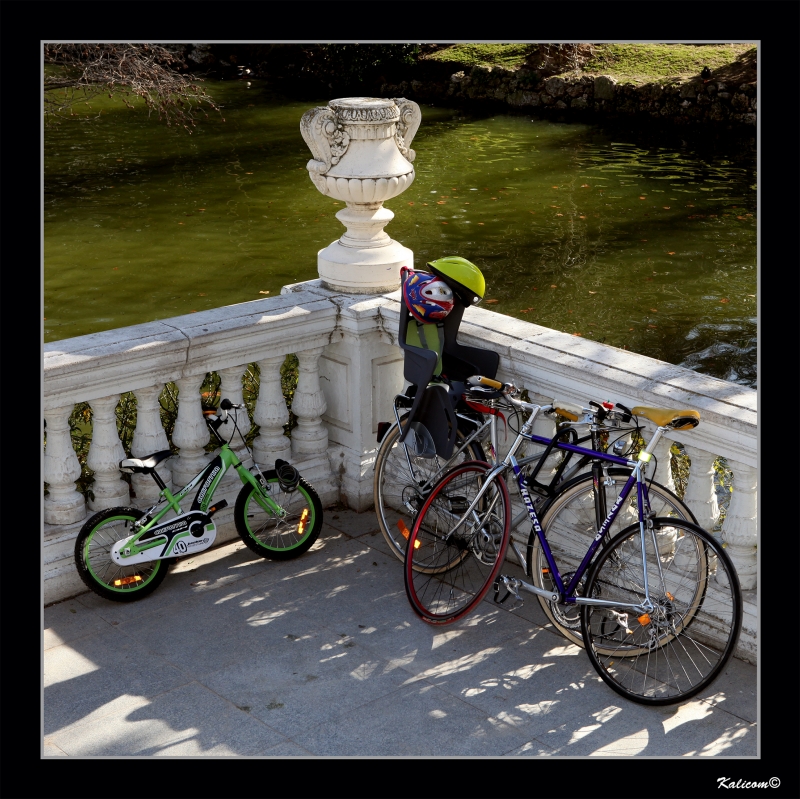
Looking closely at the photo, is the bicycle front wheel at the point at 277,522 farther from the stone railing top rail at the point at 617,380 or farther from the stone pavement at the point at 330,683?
the stone railing top rail at the point at 617,380

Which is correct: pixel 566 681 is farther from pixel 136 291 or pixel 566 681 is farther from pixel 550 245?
pixel 550 245

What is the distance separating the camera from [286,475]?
17.3 ft

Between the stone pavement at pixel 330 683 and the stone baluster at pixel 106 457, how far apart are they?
0.47 metres

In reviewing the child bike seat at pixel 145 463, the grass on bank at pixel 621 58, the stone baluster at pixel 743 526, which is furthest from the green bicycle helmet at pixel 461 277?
the grass on bank at pixel 621 58

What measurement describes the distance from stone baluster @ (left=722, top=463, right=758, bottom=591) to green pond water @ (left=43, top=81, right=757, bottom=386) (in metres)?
6.16

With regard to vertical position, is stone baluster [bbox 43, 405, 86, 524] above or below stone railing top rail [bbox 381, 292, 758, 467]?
below

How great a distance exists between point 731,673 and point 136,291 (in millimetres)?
10532

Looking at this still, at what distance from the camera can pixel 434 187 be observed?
18.5 m

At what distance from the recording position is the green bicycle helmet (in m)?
4.91

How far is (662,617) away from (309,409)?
2.28 m

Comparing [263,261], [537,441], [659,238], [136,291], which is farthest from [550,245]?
[537,441]

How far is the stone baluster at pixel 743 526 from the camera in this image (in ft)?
14.1

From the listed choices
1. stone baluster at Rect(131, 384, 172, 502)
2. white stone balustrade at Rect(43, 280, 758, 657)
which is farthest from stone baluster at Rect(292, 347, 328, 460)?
stone baluster at Rect(131, 384, 172, 502)

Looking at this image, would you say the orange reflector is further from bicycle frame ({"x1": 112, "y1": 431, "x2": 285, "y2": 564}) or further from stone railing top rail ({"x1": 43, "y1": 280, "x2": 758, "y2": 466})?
stone railing top rail ({"x1": 43, "y1": 280, "x2": 758, "y2": 466})
